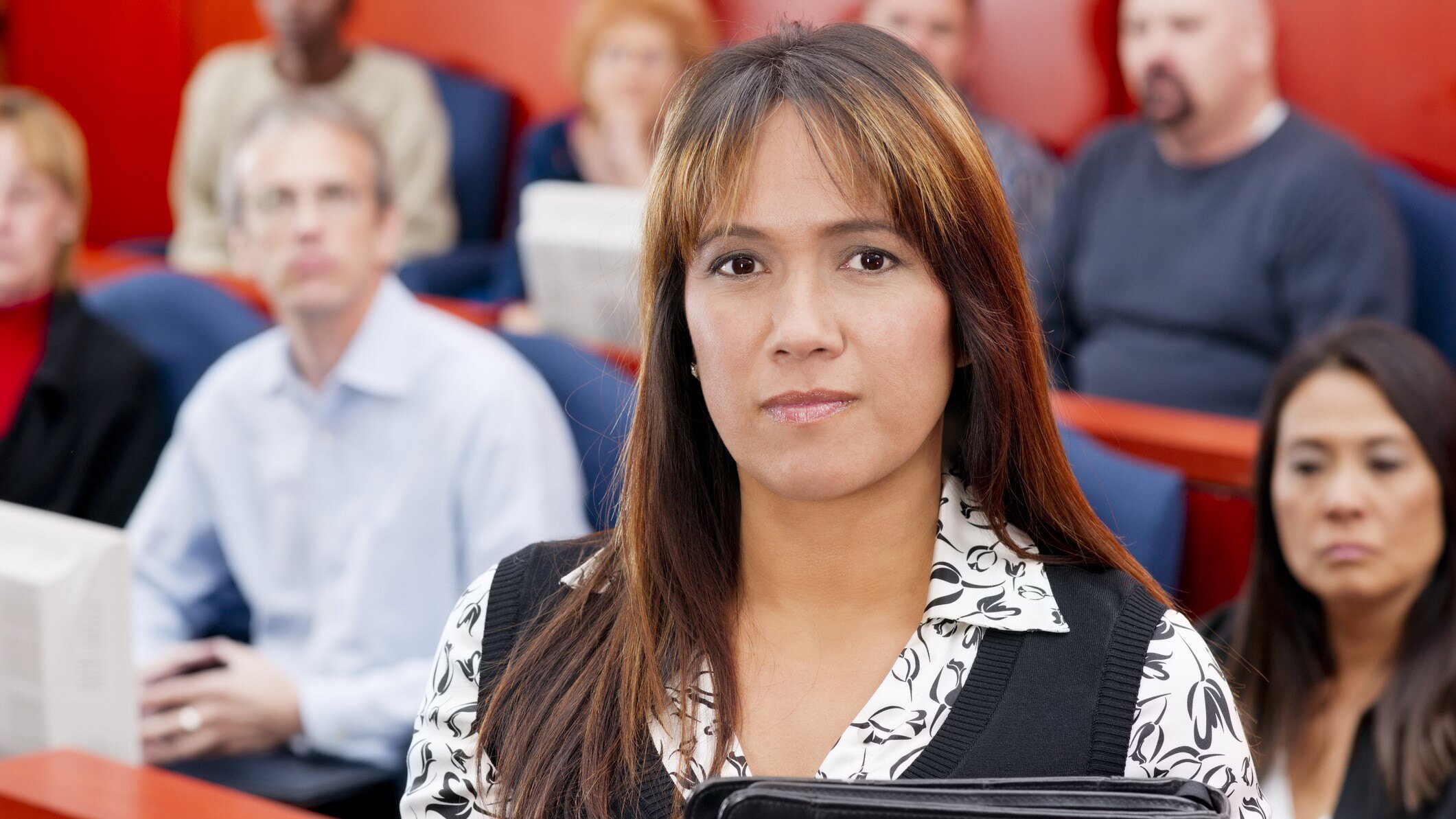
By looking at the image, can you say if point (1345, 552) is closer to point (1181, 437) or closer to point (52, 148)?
point (1181, 437)

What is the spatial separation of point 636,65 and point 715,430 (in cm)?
285

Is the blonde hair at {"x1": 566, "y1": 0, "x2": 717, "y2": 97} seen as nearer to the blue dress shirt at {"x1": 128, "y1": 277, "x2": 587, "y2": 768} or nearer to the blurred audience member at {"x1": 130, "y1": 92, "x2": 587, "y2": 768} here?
the blurred audience member at {"x1": 130, "y1": 92, "x2": 587, "y2": 768}

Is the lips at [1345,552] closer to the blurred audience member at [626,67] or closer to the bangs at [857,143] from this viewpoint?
the bangs at [857,143]

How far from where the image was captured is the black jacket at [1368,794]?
1.69 m

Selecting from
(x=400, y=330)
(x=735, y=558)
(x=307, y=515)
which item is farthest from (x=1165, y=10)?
(x=735, y=558)

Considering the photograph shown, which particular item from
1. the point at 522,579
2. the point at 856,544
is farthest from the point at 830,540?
the point at 522,579

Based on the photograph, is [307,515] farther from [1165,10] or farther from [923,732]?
[1165,10]

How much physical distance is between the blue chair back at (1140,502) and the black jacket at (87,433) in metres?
1.60

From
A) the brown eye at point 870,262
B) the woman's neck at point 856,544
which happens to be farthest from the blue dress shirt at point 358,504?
the brown eye at point 870,262

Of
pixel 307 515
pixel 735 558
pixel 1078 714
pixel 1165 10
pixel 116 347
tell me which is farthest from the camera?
pixel 1165 10

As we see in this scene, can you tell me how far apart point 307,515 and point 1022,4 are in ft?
8.38

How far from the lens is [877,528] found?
1.03 meters

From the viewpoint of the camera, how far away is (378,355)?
86.9 inches

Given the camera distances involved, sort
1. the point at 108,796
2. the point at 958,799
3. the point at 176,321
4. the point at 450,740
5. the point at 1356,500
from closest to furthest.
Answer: the point at 958,799, the point at 450,740, the point at 108,796, the point at 1356,500, the point at 176,321
